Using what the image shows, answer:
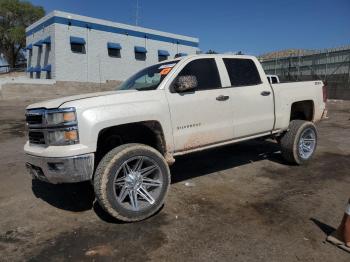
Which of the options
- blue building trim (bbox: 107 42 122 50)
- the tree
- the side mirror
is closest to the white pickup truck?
the side mirror

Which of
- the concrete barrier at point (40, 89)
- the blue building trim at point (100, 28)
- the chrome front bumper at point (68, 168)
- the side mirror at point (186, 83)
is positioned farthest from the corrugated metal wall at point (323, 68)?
the chrome front bumper at point (68, 168)

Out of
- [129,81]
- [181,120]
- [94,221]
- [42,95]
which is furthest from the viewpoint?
[42,95]

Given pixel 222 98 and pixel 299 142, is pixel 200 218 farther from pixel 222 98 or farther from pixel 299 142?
pixel 299 142

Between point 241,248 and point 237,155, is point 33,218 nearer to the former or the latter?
point 241,248

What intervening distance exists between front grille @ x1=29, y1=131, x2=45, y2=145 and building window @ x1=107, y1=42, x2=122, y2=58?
26.9 meters

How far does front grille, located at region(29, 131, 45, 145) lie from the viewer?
13.9 ft

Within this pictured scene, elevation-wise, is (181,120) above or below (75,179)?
above

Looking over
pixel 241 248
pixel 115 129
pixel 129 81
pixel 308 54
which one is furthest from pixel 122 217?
pixel 308 54

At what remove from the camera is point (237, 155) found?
25.2 ft

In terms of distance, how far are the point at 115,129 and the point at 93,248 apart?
1.51 meters

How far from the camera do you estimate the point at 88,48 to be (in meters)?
29.0

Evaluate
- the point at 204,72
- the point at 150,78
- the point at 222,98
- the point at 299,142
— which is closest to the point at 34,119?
the point at 150,78

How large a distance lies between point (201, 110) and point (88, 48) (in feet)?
84.7

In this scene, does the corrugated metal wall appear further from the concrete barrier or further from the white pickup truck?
the white pickup truck
